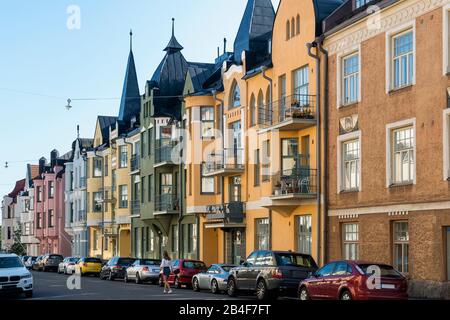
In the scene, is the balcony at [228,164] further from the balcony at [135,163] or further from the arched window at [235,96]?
the balcony at [135,163]

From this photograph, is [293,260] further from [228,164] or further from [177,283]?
[228,164]

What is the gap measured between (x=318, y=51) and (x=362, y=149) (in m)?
5.28

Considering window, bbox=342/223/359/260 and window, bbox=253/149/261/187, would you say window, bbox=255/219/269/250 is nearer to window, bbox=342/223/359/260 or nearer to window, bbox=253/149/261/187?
window, bbox=253/149/261/187

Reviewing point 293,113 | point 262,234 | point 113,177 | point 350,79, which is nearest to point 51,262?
point 113,177

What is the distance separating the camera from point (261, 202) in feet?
120

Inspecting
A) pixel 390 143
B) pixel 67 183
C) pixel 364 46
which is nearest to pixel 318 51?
pixel 364 46

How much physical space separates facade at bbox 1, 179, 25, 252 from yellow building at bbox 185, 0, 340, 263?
74.1 meters

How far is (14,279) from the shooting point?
25609mm

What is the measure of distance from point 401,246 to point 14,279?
41.6 feet

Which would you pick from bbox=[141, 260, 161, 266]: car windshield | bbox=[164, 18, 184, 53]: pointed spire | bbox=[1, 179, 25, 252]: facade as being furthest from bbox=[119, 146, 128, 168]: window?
bbox=[1, 179, 25, 252]: facade

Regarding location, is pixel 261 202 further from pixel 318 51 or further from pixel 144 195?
pixel 144 195

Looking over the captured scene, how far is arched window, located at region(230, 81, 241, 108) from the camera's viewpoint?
138 ft
